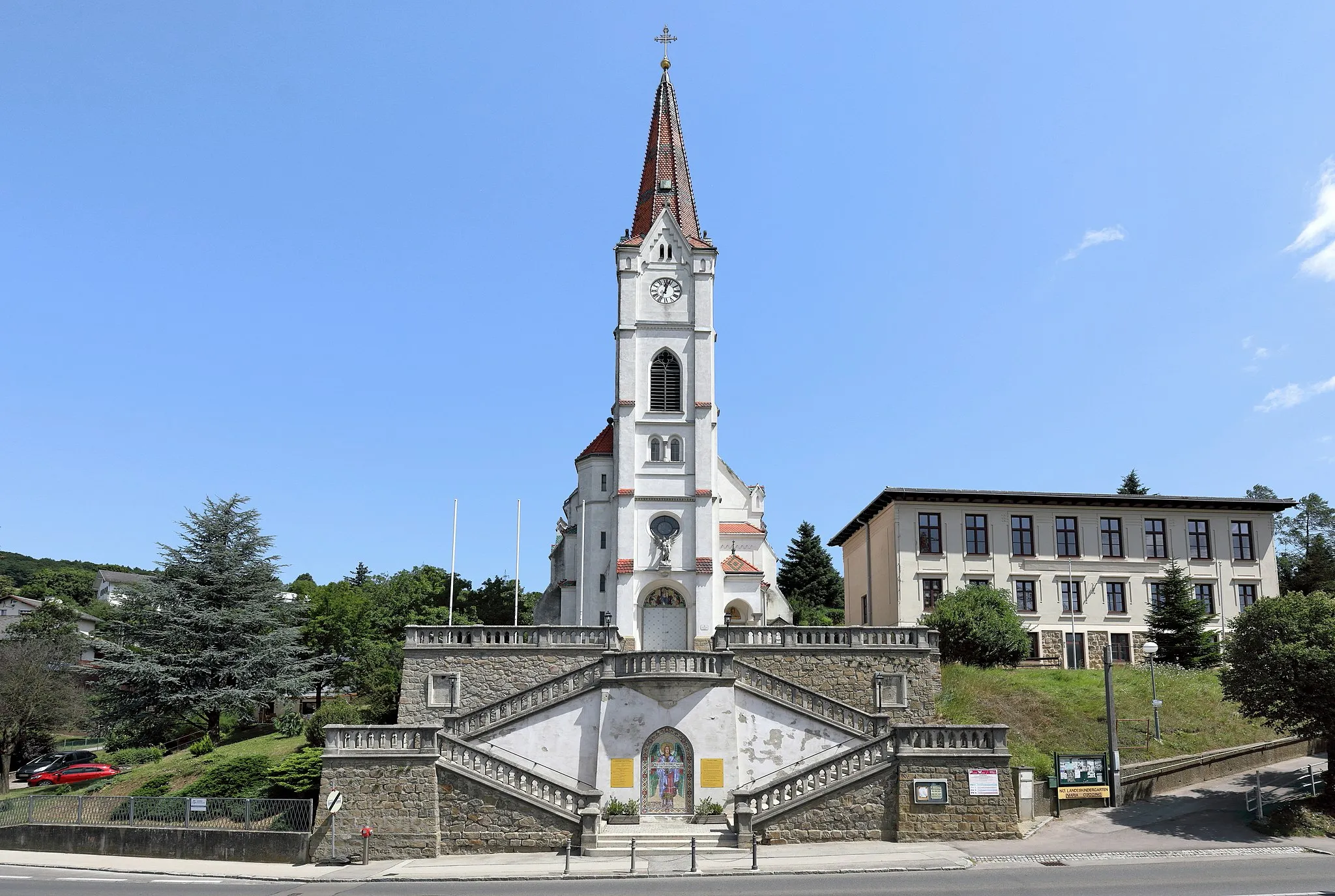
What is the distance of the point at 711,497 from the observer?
4238cm

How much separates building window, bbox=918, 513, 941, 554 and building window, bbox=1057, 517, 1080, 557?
222 inches

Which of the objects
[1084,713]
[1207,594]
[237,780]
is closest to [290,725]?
[237,780]

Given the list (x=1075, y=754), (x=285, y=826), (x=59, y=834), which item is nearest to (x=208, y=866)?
(x=285, y=826)

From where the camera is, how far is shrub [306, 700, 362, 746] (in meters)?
32.8

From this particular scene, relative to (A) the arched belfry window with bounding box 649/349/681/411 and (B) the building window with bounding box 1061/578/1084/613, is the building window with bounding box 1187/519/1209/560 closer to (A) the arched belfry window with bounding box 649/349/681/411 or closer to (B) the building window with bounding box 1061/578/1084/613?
(B) the building window with bounding box 1061/578/1084/613

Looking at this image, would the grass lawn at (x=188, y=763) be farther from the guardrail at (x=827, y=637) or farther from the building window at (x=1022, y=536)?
the building window at (x=1022, y=536)

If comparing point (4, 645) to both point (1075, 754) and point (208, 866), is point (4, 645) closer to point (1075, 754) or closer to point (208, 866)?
point (208, 866)

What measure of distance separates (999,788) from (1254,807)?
657 centimetres

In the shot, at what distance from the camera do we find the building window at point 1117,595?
146 feet

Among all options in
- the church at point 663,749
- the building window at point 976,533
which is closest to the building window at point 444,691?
the church at point 663,749

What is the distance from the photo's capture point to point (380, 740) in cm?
2438

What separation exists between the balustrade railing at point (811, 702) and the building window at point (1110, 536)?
Answer: 23.4 meters

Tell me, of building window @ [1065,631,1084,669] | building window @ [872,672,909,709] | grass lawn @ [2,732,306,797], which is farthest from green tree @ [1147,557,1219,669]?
grass lawn @ [2,732,306,797]

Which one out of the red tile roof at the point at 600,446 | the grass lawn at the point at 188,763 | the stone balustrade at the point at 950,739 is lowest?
the grass lawn at the point at 188,763
